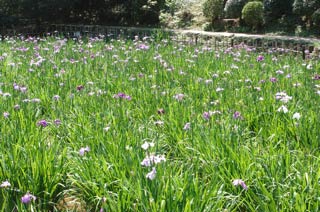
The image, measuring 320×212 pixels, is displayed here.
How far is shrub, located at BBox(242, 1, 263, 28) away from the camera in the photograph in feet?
33.1

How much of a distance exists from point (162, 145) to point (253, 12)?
26.5 ft

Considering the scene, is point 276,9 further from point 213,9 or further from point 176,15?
point 176,15

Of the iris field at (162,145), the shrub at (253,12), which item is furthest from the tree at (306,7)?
the iris field at (162,145)

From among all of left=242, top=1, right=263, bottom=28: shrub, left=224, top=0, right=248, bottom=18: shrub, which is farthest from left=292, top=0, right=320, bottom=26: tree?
left=224, top=0, right=248, bottom=18: shrub

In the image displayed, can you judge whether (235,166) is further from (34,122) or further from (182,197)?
(34,122)

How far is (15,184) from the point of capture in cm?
233

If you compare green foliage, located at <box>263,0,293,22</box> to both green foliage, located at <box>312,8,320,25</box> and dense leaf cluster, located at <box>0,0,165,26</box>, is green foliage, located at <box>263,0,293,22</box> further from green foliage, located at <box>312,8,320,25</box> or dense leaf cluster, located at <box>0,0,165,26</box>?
dense leaf cluster, located at <box>0,0,165,26</box>

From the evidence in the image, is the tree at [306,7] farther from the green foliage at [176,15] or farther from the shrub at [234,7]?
the green foliage at [176,15]

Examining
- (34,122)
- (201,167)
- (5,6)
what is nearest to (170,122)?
(201,167)

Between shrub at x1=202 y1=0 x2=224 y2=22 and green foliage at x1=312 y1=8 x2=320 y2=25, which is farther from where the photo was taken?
shrub at x1=202 y1=0 x2=224 y2=22

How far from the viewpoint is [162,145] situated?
9.35 feet

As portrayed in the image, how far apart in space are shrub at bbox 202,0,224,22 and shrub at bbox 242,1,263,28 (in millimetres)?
1183

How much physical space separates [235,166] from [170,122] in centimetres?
83

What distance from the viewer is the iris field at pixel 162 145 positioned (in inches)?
78.5
